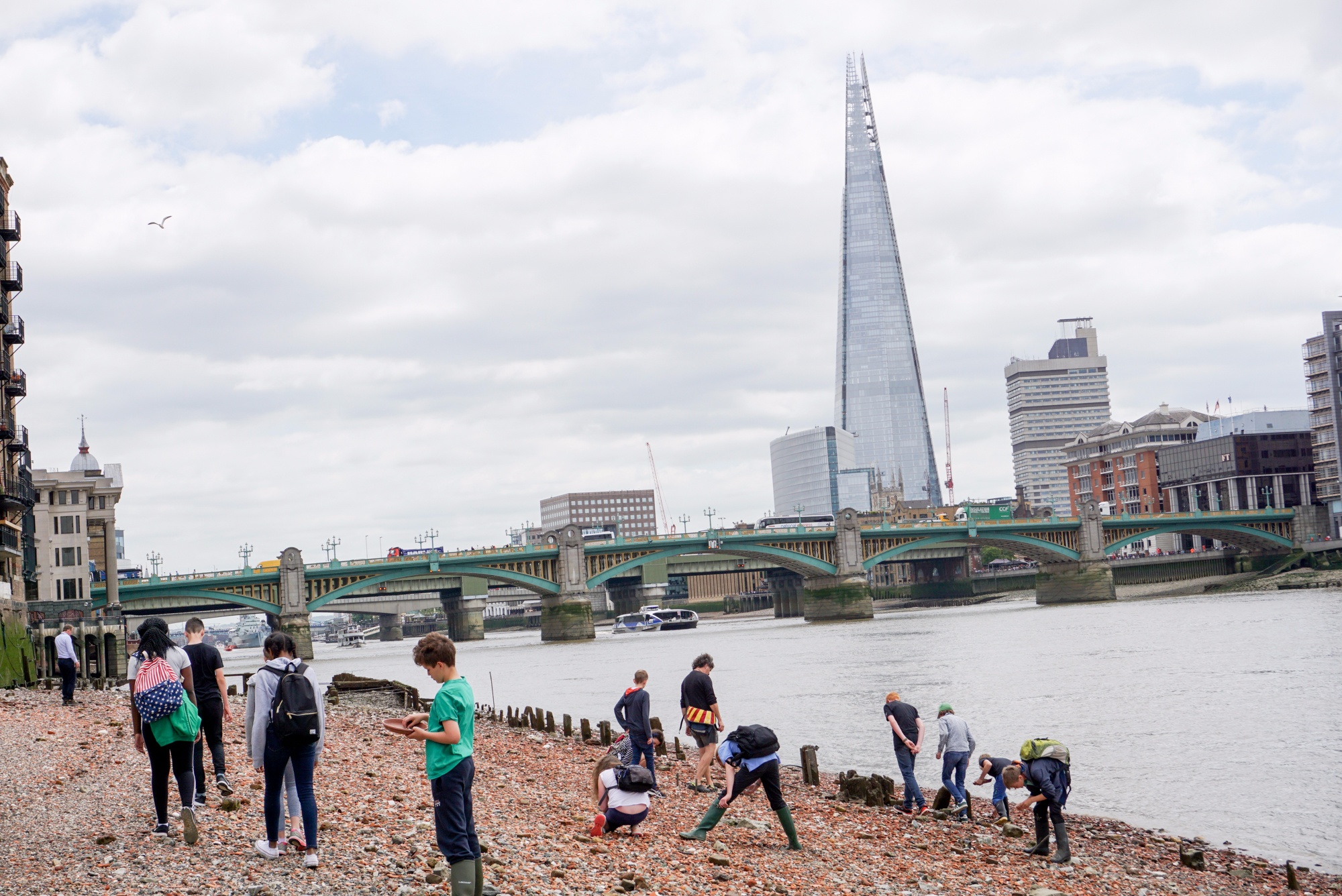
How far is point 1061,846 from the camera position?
16844 mm

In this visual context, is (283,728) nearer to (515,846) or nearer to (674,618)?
(515,846)

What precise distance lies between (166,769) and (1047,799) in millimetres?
10483

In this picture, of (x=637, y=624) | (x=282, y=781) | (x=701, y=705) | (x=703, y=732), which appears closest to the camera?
(x=282, y=781)

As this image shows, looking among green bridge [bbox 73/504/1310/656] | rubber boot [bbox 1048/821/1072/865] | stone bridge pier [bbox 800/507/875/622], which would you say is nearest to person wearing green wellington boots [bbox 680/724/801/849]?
rubber boot [bbox 1048/821/1072/865]

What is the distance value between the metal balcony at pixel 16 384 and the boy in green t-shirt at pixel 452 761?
60341mm

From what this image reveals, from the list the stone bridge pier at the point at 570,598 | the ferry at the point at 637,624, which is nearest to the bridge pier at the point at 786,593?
the ferry at the point at 637,624

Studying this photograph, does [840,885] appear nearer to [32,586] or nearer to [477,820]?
[477,820]

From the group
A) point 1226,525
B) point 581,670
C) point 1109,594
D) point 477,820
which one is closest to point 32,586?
point 581,670

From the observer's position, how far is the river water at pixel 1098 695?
22.9 meters

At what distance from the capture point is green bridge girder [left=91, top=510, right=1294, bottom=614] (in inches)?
3846

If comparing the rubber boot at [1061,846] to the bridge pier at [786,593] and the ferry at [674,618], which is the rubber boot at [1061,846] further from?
the bridge pier at [786,593]

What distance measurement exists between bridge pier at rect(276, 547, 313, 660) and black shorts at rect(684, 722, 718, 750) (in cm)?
8198

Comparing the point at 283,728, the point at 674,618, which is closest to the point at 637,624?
the point at 674,618

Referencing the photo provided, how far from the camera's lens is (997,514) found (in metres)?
140
